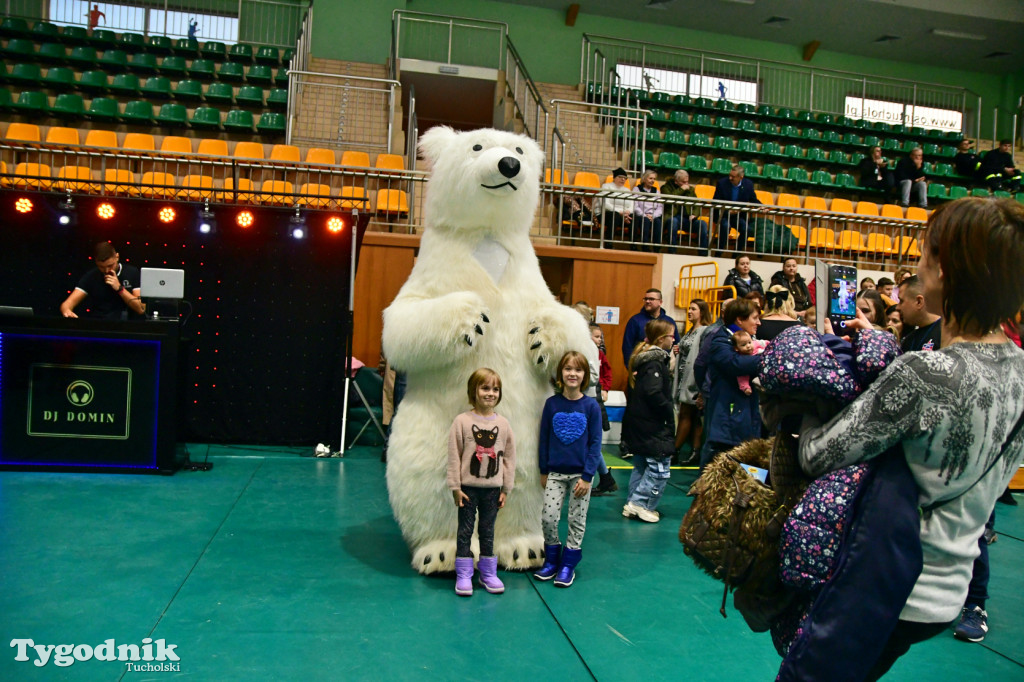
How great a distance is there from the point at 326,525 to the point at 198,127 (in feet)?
32.6

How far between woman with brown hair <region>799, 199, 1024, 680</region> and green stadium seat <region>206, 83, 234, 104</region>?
13355 mm

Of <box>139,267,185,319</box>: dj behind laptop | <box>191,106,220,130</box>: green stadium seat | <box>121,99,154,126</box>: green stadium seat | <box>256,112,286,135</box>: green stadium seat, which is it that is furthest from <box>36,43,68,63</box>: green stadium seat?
<box>139,267,185,319</box>: dj behind laptop

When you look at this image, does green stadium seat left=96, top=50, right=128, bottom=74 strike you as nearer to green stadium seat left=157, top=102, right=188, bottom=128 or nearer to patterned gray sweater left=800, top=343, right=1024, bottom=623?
green stadium seat left=157, top=102, right=188, bottom=128

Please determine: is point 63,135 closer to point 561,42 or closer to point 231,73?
point 231,73

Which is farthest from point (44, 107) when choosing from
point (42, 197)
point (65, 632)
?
point (65, 632)

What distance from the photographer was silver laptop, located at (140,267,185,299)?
543 cm

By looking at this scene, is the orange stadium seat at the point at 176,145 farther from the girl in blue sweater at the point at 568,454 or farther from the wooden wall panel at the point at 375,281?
the girl in blue sweater at the point at 568,454

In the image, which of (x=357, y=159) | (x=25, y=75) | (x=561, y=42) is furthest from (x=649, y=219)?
(x=25, y=75)

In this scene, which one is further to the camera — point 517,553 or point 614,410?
point 614,410

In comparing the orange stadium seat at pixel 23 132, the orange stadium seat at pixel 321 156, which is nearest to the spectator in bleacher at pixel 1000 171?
the orange stadium seat at pixel 321 156

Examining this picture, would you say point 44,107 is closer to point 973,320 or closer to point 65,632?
point 65,632

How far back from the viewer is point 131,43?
12930 mm

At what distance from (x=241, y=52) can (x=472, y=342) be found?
1287 centimetres

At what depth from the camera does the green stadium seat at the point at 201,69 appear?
12922 mm
